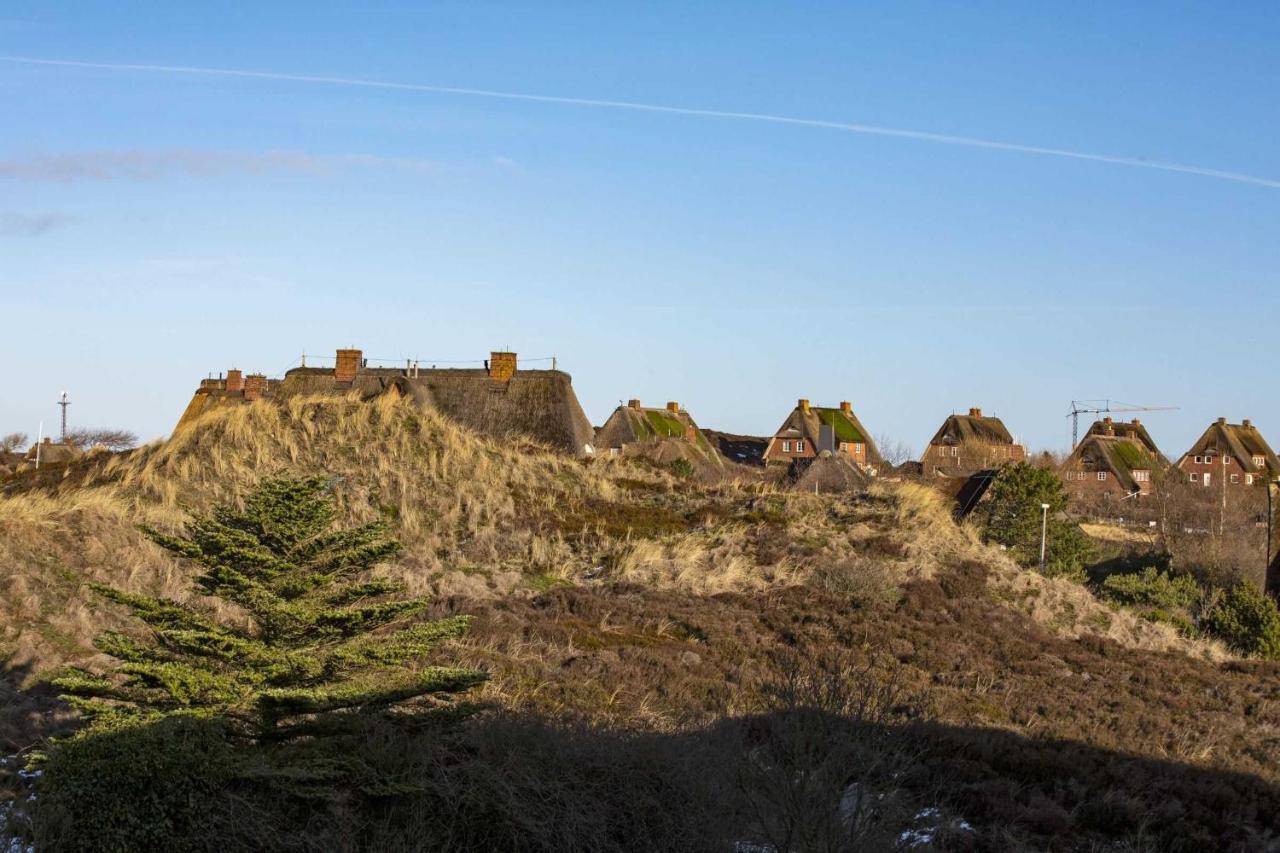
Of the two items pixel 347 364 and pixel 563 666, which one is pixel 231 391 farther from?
pixel 563 666

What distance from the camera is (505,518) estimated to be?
24719 mm

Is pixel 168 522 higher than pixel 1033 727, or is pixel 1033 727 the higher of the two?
pixel 168 522

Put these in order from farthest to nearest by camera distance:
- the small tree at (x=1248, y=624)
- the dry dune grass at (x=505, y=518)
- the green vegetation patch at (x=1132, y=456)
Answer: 1. the green vegetation patch at (x=1132, y=456)
2. the small tree at (x=1248, y=624)
3. the dry dune grass at (x=505, y=518)

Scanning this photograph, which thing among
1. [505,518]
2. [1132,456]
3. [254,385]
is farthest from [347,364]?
[1132,456]

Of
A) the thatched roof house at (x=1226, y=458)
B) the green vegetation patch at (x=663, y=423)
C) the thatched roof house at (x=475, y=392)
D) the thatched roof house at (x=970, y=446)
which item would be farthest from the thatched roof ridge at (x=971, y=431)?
the thatched roof house at (x=475, y=392)

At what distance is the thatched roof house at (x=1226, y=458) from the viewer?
86.0 metres

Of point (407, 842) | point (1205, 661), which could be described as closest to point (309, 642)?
point (407, 842)

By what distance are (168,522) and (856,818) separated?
1441cm

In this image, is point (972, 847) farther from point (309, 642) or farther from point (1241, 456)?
point (1241, 456)

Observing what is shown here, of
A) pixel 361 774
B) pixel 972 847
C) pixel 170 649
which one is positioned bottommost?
pixel 972 847

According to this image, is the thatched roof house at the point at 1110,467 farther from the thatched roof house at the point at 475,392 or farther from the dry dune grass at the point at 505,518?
the dry dune grass at the point at 505,518

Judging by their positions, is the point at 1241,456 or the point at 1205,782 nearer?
the point at 1205,782

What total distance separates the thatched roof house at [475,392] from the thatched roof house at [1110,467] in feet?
156

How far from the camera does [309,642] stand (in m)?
11.6
